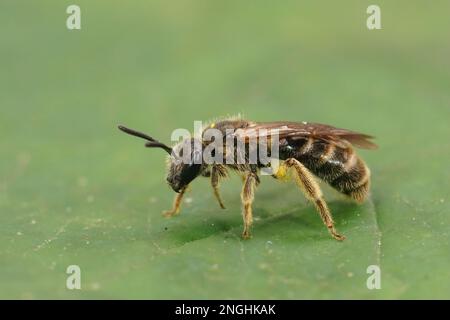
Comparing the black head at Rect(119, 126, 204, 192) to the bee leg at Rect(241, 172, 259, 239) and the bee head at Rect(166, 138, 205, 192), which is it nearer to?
the bee head at Rect(166, 138, 205, 192)

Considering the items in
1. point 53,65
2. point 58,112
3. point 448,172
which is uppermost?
point 53,65

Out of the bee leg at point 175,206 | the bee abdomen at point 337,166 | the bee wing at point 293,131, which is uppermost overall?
the bee wing at point 293,131

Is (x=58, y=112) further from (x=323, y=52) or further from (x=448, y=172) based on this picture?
(x=448, y=172)

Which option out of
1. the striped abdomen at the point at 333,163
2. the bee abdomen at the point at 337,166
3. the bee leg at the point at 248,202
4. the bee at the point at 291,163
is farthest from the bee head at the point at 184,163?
the bee abdomen at the point at 337,166

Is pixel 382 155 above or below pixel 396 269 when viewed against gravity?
above

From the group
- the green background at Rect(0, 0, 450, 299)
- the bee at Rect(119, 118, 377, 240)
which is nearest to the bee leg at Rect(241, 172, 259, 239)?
the bee at Rect(119, 118, 377, 240)

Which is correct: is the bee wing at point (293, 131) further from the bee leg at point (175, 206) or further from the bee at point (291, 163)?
the bee leg at point (175, 206)

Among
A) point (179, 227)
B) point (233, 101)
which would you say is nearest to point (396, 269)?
point (179, 227)

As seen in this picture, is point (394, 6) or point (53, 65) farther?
point (394, 6)
